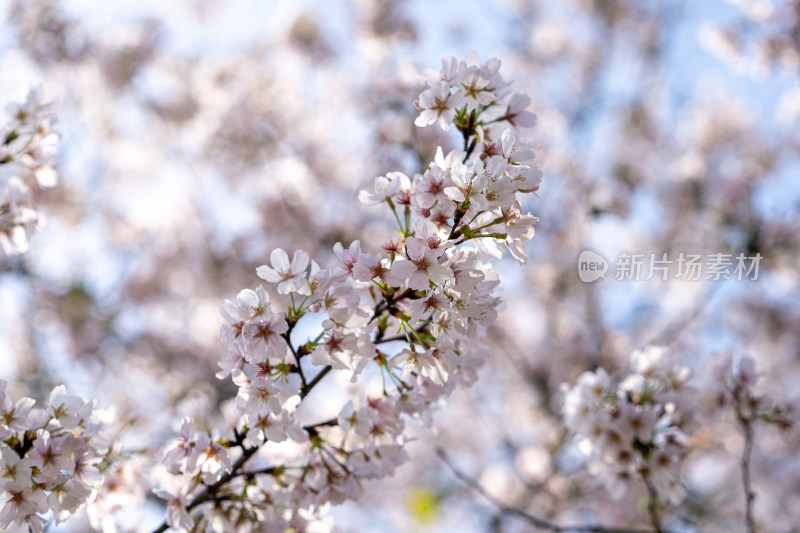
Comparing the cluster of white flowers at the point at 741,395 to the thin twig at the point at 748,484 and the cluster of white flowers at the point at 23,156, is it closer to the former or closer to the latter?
the thin twig at the point at 748,484

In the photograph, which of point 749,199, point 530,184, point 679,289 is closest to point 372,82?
point 530,184

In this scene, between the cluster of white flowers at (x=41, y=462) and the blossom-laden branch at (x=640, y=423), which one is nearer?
the cluster of white flowers at (x=41, y=462)

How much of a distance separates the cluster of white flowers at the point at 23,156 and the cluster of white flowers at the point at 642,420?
6.93ft

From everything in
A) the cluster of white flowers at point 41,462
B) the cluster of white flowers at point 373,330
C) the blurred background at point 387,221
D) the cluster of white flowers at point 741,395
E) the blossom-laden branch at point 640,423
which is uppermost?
the blurred background at point 387,221

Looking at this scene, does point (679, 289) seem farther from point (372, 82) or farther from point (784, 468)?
point (372, 82)

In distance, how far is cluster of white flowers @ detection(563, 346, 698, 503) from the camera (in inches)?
86.9

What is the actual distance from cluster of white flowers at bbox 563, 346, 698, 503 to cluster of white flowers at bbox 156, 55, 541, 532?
2.30ft

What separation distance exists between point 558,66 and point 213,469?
8.25m

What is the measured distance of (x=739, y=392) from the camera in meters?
2.55

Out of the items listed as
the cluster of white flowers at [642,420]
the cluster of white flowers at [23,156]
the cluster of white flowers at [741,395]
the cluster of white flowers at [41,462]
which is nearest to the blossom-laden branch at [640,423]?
the cluster of white flowers at [642,420]

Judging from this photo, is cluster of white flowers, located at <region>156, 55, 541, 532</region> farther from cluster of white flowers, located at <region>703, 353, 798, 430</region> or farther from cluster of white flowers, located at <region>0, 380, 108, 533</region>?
cluster of white flowers, located at <region>703, 353, 798, 430</region>

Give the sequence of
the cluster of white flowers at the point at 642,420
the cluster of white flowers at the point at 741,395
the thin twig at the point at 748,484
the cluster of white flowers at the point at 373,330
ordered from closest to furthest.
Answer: the cluster of white flowers at the point at 373,330, the cluster of white flowers at the point at 642,420, the thin twig at the point at 748,484, the cluster of white flowers at the point at 741,395

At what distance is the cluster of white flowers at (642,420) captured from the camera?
86.9 inches

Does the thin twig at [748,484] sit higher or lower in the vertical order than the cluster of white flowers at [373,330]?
higher
